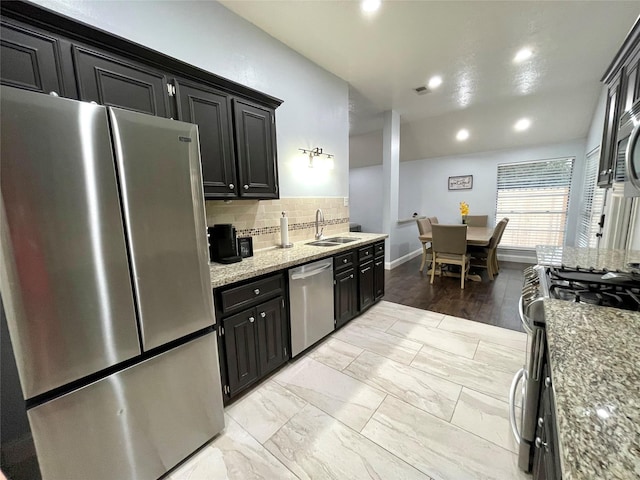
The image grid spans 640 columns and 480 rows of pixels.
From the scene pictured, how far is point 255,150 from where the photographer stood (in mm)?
2125

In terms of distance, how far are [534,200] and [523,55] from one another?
3.58 meters

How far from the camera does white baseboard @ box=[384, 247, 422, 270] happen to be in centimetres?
502

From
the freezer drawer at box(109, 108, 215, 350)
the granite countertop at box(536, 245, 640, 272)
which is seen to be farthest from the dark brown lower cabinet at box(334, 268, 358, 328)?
the granite countertop at box(536, 245, 640, 272)

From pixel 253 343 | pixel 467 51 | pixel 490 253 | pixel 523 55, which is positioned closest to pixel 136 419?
pixel 253 343

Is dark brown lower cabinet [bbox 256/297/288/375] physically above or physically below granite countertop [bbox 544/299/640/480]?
below

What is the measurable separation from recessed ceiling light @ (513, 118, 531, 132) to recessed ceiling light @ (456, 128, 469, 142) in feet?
2.69

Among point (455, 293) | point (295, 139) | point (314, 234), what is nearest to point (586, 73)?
point (455, 293)

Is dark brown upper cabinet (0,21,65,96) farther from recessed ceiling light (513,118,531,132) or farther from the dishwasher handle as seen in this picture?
recessed ceiling light (513,118,531,132)

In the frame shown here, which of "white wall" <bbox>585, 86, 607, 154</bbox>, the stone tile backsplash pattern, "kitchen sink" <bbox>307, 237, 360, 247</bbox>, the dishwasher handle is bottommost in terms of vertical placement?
the dishwasher handle

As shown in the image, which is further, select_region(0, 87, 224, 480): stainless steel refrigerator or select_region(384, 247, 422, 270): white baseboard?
select_region(384, 247, 422, 270): white baseboard

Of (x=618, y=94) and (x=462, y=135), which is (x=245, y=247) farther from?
(x=462, y=135)

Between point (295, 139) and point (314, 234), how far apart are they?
1160mm

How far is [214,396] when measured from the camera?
1.45 metres

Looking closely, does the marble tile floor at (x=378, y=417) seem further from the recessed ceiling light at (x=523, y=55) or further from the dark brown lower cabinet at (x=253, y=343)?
the recessed ceiling light at (x=523, y=55)
